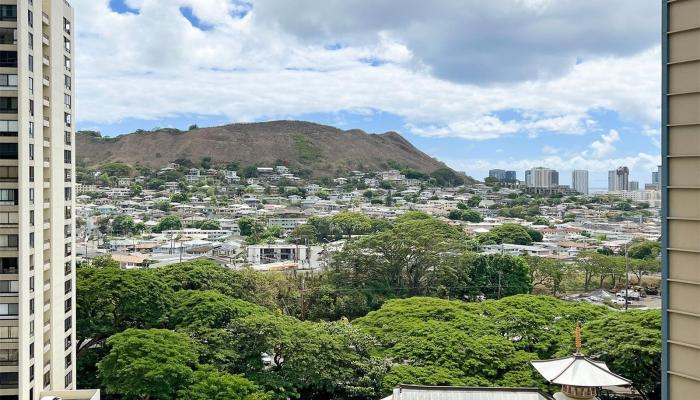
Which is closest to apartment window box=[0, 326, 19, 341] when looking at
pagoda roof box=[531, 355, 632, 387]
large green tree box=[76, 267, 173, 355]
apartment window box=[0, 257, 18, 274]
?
apartment window box=[0, 257, 18, 274]

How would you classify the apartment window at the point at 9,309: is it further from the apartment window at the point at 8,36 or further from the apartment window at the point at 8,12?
the apartment window at the point at 8,12

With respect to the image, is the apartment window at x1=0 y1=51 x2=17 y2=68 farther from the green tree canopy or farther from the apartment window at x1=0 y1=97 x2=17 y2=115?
the green tree canopy

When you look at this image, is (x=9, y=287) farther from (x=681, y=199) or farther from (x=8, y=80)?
(x=681, y=199)

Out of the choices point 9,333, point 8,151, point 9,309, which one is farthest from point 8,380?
point 8,151

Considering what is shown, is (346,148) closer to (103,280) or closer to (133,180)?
(133,180)

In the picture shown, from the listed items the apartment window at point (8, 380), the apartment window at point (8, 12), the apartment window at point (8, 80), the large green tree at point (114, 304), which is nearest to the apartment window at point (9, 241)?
the apartment window at point (8, 380)

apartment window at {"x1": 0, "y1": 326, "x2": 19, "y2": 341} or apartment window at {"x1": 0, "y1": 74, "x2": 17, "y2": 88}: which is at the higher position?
apartment window at {"x1": 0, "y1": 74, "x2": 17, "y2": 88}

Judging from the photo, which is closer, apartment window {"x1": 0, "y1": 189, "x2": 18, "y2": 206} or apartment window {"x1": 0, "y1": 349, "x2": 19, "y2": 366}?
apartment window {"x1": 0, "y1": 349, "x2": 19, "y2": 366}
